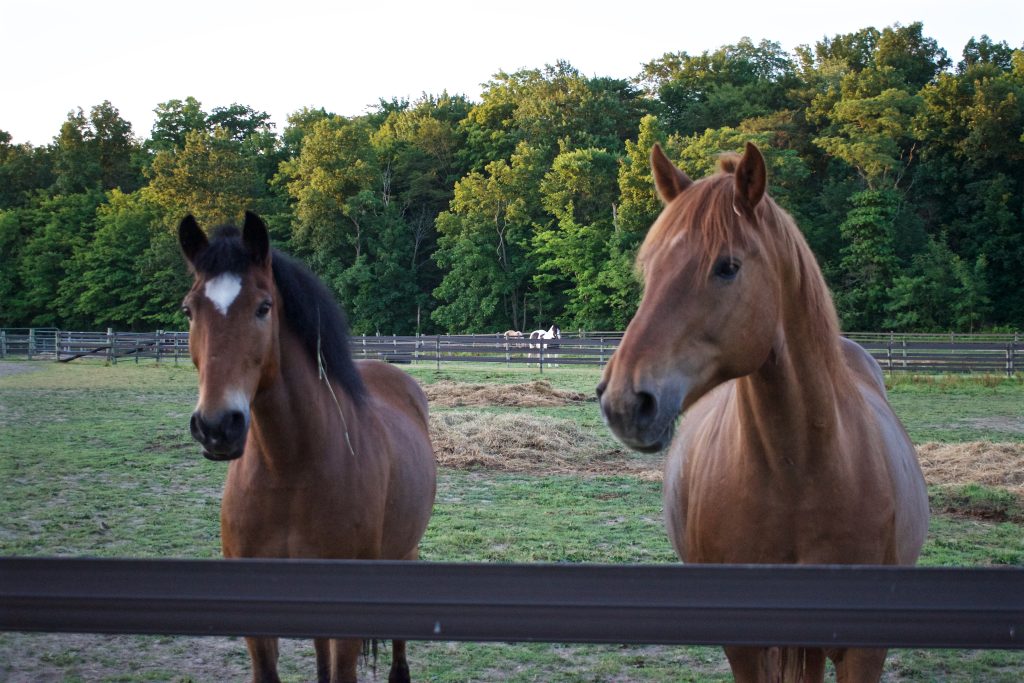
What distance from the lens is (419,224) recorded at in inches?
1687

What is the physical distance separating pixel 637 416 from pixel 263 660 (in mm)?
1827

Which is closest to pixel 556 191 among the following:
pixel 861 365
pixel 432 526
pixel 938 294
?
pixel 938 294

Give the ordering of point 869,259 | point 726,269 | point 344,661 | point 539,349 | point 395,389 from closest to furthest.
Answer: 1. point 726,269
2. point 344,661
3. point 395,389
4. point 539,349
5. point 869,259

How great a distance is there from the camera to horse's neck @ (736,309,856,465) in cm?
228

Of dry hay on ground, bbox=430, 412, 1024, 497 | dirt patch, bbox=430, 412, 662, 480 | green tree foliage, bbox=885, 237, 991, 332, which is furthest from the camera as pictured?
green tree foliage, bbox=885, 237, 991, 332

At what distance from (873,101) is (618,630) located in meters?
37.1

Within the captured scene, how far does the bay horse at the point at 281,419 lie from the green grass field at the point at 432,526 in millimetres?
1124

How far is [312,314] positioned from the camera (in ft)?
10.8

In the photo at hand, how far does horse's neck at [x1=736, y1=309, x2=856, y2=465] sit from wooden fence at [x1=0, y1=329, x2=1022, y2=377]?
20.8 metres

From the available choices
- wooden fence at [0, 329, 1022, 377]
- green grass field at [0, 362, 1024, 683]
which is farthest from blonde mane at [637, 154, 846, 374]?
wooden fence at [0, 329, 1022, 377]

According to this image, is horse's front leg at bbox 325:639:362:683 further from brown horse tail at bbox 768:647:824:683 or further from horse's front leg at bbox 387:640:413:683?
brown horse tail at bbox 768:647:824:683

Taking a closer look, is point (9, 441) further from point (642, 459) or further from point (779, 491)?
point (779, 491)

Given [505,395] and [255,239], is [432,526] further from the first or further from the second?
[505,395]

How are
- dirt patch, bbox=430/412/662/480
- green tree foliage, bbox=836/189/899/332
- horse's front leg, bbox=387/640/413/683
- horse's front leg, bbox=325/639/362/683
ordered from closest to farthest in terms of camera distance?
horse's front leg, bbox=325/639/362/683, horse's front leg, bbox=387/640/413/683, dirt patch, bbox=430/412/662/480, green tree foliage, bbox=836/189/899/332
